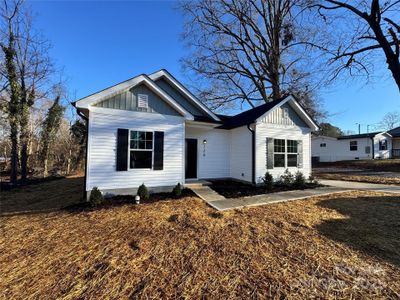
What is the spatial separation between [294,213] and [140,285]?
14.7ft

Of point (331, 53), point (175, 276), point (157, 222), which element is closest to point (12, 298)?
point (175, 276)

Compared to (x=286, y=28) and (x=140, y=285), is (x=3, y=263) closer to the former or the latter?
(x=140, y=285)

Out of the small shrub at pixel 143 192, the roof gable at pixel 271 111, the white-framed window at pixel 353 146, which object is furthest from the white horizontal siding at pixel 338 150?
the small shrub at pixel 143 192

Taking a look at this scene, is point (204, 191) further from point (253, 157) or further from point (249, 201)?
point (253, 157)

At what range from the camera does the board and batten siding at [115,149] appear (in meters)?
6.74

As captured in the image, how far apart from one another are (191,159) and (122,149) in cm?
407

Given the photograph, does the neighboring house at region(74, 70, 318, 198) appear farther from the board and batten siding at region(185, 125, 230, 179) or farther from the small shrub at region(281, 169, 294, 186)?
the small shrub at region(281, 169, 294, 186)

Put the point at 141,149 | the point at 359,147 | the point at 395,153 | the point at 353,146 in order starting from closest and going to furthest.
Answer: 1. the point at 141,149
2. the point at 359,147
3. the point at 353,146
4. the point at 395,153

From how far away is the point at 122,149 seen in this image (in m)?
7.07

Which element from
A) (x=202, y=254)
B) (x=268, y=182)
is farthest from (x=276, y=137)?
(x=202, y=254)

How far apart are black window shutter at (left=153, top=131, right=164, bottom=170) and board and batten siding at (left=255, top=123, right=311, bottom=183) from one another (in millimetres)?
4774

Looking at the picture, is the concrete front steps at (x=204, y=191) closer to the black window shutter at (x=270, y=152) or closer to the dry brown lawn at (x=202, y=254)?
the dry brown lawn at (x=202, y=254)

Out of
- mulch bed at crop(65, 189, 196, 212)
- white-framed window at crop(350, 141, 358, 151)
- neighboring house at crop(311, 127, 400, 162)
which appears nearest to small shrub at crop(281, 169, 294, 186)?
mulch bed at crop(65, 189, 196, 212)

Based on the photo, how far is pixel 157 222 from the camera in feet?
15.5
